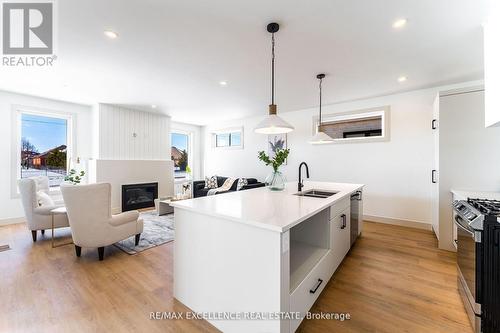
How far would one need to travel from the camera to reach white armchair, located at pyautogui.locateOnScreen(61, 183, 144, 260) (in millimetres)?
2471

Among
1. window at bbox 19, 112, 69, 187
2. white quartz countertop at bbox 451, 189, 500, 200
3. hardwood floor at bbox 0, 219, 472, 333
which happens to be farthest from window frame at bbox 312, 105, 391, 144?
window at bbox 19, 112, 69, 187

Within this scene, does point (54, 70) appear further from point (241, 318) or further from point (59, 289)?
point (241, 318)

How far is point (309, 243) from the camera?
2.13m

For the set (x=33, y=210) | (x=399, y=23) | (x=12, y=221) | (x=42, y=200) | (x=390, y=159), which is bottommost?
(x=12, y=221)

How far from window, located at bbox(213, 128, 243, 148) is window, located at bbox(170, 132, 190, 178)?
1114 mm

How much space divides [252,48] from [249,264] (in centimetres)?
234

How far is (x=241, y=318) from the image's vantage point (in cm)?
142

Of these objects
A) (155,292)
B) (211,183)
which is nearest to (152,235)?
(155,292)

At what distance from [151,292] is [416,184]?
15.2 feet

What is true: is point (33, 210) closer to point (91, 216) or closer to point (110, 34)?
point (91, 216)

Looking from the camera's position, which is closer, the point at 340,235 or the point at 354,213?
the point at 340,235

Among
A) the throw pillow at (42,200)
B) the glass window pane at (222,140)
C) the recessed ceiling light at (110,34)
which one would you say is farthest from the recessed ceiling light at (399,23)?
the glass window pane at (222,140)

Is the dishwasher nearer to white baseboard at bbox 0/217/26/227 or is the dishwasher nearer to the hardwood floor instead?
the hardwood floor

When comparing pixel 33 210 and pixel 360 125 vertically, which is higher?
pixel 360 125
